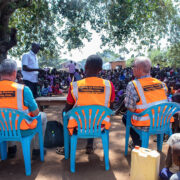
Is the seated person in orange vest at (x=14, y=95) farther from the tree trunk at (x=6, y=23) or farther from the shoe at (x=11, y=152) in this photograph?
the tree trunk at (x=6, y=23)

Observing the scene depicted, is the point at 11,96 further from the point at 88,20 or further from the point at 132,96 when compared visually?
the point at 88,20

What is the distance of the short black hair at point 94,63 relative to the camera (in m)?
2.70

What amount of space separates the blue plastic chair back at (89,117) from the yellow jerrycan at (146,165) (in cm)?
64

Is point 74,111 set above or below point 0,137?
→ above

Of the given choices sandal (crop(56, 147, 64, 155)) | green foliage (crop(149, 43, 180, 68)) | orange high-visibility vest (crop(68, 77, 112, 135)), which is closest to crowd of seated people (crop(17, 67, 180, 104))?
sandal (crop(56, 147, 64, 155))

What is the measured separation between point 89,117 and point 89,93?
0.29 metres

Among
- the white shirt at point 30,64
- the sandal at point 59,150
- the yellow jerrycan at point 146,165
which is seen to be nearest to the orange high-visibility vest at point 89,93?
the yellow jerrycan at point 146,165

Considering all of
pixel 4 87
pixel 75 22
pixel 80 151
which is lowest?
pixel 80 151

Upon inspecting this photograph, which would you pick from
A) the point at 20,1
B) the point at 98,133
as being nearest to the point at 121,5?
the point at 20,1

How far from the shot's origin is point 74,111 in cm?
243

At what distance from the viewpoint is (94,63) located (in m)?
2.71

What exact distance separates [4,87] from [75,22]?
7.84 m

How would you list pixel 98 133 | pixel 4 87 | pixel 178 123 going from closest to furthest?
1. pixel 4 87
2. pixel 98 133
3. pixel 178 123

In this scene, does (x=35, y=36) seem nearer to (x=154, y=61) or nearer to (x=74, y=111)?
(x=74, y=111)
